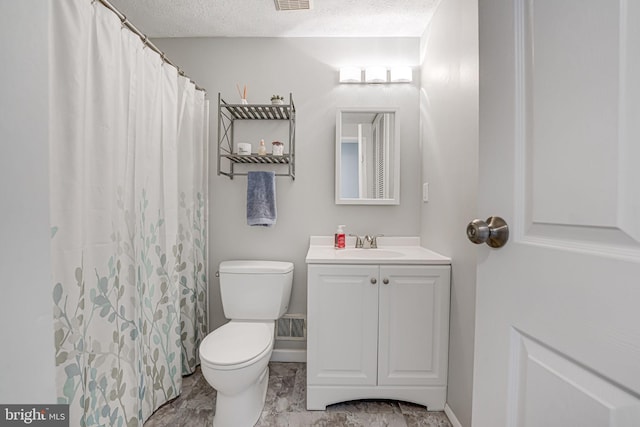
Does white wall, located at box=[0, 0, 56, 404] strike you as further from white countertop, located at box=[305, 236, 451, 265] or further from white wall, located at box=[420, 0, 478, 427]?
white wall, located at box=[420, 0, 478, 427]

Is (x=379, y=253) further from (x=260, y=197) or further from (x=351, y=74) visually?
(x=351, y=74)

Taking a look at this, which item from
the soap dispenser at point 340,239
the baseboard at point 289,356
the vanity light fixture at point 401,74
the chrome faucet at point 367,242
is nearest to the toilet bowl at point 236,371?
the baseboard at point 289,356

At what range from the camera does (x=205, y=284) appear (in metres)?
1.92

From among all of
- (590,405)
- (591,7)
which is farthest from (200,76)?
(590,405)

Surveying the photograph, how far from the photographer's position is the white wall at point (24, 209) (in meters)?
0.60

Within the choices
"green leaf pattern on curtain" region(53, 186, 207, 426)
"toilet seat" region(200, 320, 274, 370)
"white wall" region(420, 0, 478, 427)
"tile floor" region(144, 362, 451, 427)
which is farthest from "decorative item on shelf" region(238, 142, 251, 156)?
"tile floor" region(144, 362, 451, 427)

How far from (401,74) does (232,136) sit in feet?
4.20

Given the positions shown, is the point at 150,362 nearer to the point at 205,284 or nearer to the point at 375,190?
the point at 205,284

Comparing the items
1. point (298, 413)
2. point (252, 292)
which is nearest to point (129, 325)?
point (252, 292)

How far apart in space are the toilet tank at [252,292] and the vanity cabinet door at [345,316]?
0.34 m

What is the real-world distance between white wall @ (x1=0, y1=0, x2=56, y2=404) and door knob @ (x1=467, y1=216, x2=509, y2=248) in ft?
3.24

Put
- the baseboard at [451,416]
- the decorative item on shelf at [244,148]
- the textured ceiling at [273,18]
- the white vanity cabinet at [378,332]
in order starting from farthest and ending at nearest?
the decorative item on shelf at [244,148], the textured ceiling at [273,18], the white vanity cabinet at [378,332], the baseboard at [451,416]

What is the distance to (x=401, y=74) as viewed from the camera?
6.14 ft

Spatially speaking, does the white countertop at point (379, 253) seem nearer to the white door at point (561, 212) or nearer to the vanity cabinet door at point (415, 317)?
the vanity cabinet door at point (415, 317)
